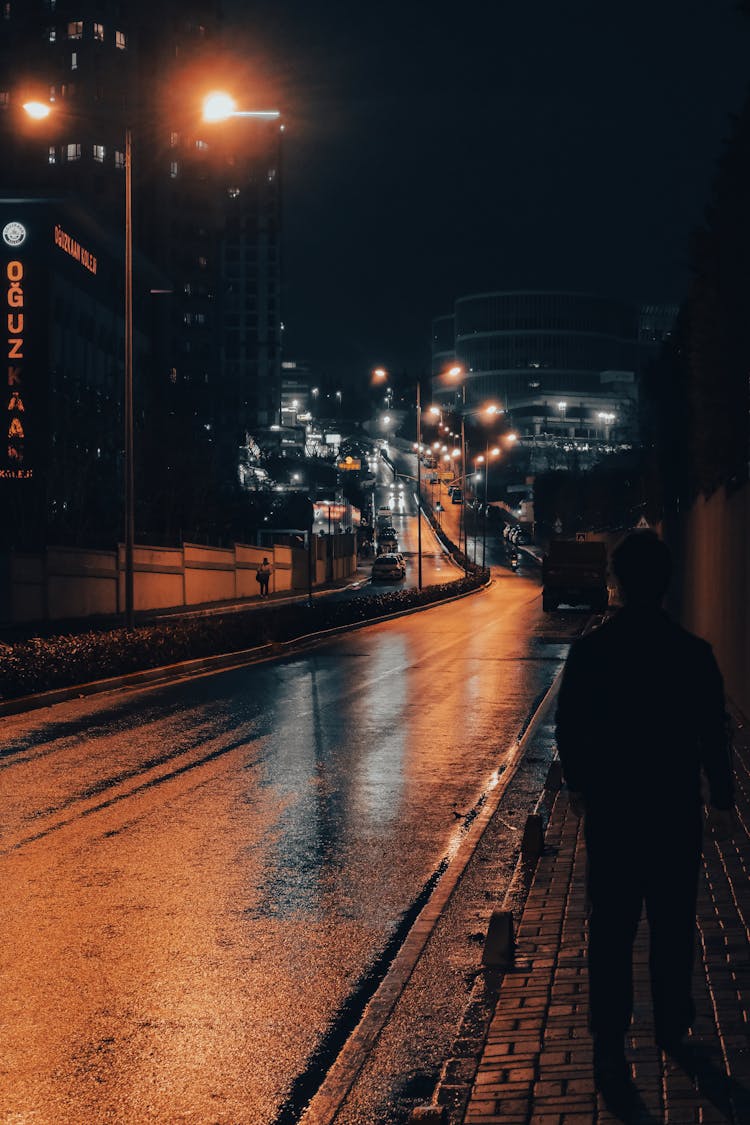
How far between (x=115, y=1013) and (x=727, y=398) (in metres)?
14.8

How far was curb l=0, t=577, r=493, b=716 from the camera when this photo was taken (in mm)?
20422

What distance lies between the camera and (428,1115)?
15.6ft

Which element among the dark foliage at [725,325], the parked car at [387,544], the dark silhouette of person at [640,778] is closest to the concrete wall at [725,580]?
the dark foliage at [725,325]

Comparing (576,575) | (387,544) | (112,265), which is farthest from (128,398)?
(387,544)

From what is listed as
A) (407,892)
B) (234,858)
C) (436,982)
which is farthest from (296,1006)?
(234,858)

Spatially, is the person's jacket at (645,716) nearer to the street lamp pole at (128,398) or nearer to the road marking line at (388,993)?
the road marking line at (388,993)

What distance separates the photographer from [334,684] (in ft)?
80.3

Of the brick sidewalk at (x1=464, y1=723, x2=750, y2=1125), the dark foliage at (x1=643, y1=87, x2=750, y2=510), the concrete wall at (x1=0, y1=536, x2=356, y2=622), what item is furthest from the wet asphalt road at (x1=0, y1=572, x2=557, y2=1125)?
the concrete wall at (x1=0, y1=536, x2=356, y2=622)

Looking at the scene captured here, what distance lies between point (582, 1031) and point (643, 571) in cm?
200

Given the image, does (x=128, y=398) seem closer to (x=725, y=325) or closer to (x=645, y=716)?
(x=725, y=325)

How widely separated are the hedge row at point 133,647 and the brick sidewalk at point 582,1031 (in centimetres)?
1431

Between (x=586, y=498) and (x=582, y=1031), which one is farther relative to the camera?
(x=586, y=498)

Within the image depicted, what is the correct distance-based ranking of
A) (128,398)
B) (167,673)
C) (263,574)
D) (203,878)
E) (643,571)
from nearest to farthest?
(643,571)
(203,878)
(167,673)
(128,398)
(263,574)

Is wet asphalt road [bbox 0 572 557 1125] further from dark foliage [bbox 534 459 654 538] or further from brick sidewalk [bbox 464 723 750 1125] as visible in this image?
dark foliage [bbox 534 459 654 538]
